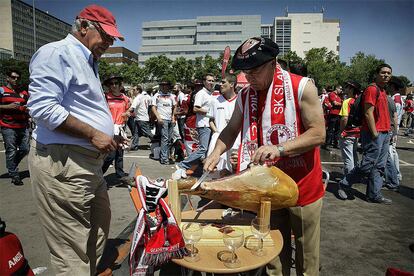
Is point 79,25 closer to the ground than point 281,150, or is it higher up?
higher up

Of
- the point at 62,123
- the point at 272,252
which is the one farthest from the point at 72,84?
the point at 272,252

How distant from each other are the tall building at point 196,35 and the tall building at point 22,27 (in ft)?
158

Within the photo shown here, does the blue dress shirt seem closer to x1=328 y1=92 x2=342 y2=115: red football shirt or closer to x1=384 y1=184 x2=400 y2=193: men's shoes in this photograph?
x1=384 y1=184 x2=400 y2=193: men's shoes

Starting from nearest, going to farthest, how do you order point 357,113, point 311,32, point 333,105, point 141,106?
point 357,113, point 141,106, point 333,105, point 311,32

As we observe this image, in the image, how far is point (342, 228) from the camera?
442 cm

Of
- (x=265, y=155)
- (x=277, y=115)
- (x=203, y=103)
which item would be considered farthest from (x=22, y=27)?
(x=265, y=155)

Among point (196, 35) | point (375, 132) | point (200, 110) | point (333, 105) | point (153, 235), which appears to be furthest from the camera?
point (196, 35)

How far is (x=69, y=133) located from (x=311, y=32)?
128m

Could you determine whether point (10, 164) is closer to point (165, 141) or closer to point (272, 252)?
point (165, 141)

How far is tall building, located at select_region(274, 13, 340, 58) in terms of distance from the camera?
4577 inches

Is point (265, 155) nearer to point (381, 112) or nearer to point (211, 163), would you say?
point (211, 163)

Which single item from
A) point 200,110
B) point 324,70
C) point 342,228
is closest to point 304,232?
point 342,228

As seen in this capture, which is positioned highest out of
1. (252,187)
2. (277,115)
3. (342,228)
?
(277,115)

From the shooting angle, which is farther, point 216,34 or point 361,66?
point 216,34
